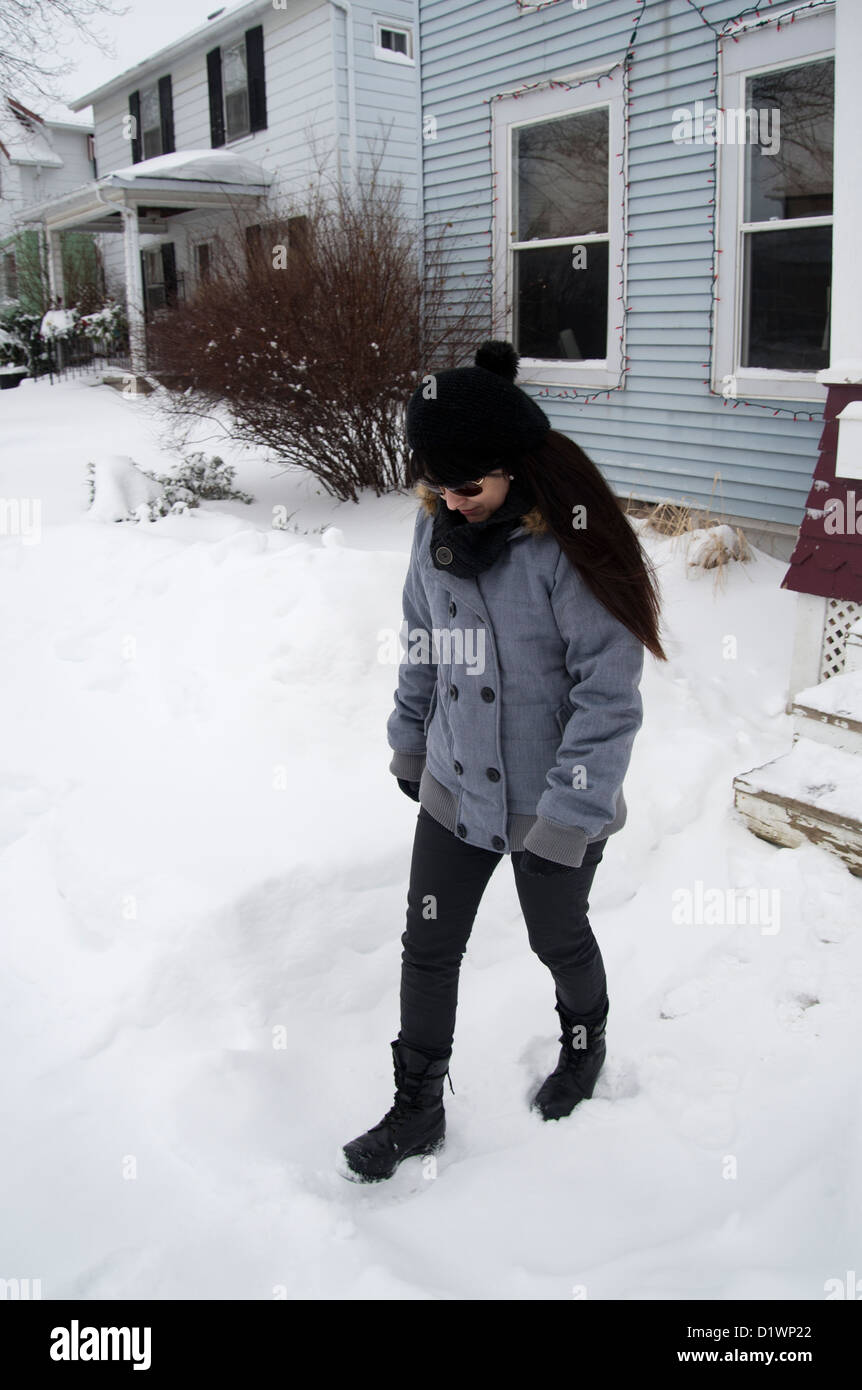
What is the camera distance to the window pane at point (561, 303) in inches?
307

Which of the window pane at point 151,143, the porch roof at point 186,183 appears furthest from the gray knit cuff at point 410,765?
the window pane at point 151,143

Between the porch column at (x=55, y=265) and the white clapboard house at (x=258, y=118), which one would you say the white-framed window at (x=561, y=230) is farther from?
the porch column at (x=55, y=265)

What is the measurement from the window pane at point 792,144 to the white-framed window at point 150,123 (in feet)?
52.8

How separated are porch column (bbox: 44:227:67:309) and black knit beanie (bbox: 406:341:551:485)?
19.4 m

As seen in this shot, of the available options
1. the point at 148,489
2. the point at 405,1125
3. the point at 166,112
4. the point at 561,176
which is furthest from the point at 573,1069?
the point at 166,112

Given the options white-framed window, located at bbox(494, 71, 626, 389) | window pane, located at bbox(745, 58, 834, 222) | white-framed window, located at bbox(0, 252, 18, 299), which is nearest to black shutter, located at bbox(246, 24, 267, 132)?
white-framed window, located at bbox(0, 252, 18, 299)

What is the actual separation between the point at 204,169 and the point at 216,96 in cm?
302

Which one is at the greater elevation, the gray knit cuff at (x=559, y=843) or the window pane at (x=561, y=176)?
the window pane at (x=561, y=176)

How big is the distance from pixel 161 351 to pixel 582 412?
3796 mm

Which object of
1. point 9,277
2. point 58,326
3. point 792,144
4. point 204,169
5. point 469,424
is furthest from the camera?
point 9,277

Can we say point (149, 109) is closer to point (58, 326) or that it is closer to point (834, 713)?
point (58, 326)

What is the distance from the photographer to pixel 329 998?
9.77ft

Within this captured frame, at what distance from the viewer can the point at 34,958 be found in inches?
119

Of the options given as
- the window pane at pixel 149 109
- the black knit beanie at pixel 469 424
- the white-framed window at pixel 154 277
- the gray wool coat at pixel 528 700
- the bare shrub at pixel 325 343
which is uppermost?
the window pane at pixel 149 109
